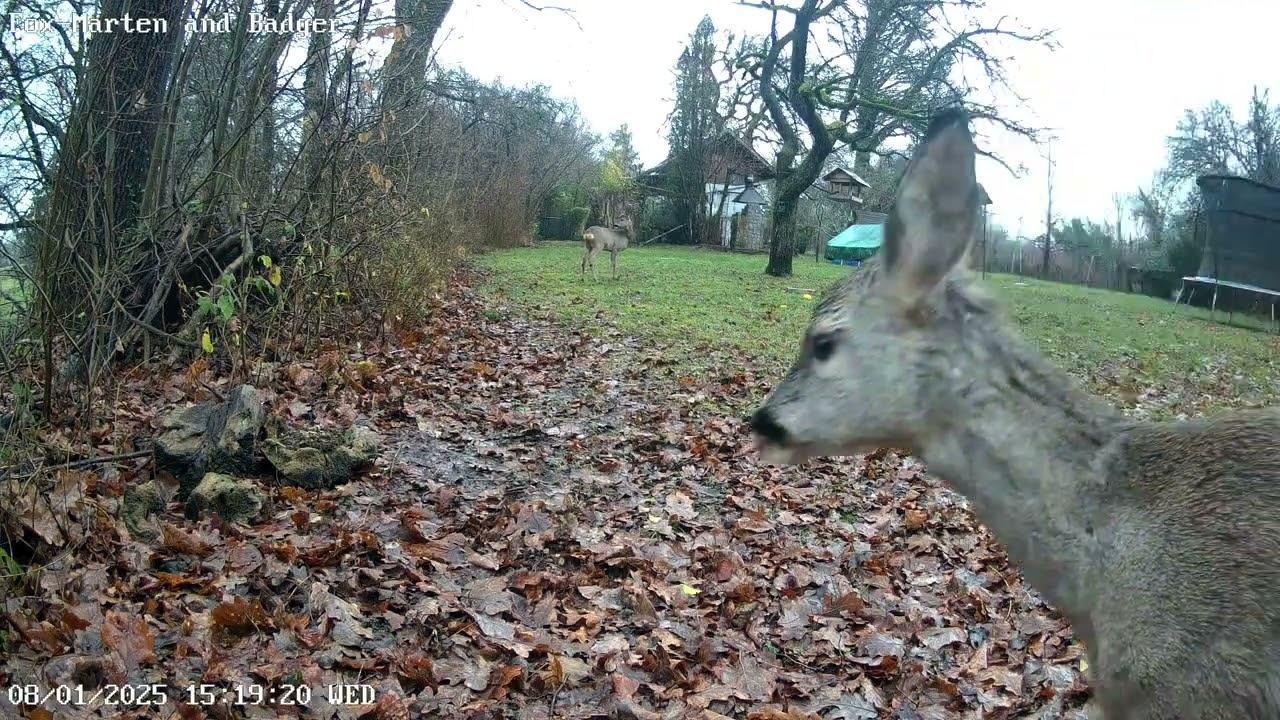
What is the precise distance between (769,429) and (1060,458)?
Answer: 0.75 m

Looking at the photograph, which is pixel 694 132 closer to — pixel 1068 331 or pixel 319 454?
pixel 1068 331

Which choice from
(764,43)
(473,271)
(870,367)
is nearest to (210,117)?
(870,367)

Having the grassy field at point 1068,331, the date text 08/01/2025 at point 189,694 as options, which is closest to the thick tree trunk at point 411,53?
the grassy field at point 1068,331

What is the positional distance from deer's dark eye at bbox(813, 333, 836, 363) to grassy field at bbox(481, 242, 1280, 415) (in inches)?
18.2

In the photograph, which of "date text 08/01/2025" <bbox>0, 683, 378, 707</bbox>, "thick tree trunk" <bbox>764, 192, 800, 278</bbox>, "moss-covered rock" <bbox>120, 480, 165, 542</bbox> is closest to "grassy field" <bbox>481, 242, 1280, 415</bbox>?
"date text 08/01/2025" <bbox>0, 683, 378, 707</bbox>

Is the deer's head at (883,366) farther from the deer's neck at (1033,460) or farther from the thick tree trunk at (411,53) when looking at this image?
the thick tree trunk at (411,53)

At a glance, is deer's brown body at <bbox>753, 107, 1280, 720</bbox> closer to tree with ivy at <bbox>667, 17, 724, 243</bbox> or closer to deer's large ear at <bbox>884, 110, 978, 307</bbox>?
deer's large ear at <bbox>884, 110, 978, 307</bbox>

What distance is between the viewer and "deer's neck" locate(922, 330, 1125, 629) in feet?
7.36

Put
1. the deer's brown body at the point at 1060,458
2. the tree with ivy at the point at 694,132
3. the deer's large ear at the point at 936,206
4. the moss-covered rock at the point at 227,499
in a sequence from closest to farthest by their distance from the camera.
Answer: the deer's brown body at the point at 1060,458 → the deer's large ear at the point at 936,206 → the moss-covered rock at the point at 227,499 → the tree with ivy at the point at 694,132

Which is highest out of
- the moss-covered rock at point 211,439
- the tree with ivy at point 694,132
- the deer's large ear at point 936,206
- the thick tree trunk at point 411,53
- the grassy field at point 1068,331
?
the tree with ivy at point 694,132

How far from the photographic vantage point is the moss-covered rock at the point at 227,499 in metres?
4.91

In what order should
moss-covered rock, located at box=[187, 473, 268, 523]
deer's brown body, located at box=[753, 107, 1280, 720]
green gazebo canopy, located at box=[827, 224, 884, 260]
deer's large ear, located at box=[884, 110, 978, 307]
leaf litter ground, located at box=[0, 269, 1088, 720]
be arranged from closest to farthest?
deer's brown body, located at box=[753, 107, 1280, 720], deer's large ear, located at box=[884, 110, 978, 307], leaf litter ground, located at box=[0, 269, 1088, 720], moss-covered rock, located at box=[187, 473, 268, 523], green gazebo canopy, located at box=[827, 224, 884, 260]

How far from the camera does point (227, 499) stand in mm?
4957

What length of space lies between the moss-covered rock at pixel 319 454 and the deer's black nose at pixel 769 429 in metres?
3.93
